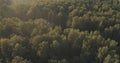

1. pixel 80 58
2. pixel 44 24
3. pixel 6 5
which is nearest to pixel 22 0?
pixel 6 5

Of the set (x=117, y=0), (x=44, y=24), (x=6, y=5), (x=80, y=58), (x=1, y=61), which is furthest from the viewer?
(x=117, y=0)

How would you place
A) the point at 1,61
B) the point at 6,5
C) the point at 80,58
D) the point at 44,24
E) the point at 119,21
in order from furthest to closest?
the point at 6,5 → the point at 119,21 → the point at 44,24 → the point at 80,58 → the point at 1,61

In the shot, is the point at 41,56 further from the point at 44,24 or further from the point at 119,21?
the point at 119,21

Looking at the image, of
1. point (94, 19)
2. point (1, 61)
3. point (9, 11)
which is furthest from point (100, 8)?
point (1, 61)

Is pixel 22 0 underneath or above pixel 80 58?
above

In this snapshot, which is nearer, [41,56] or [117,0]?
[41,56]

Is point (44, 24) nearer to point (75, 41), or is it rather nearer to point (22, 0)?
point (75, 41)
